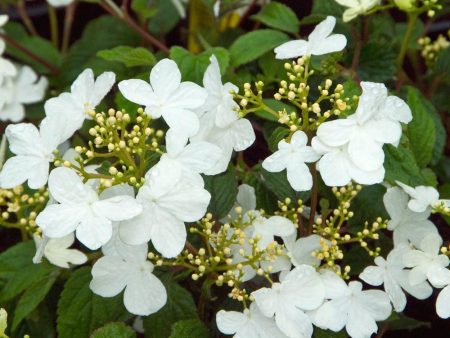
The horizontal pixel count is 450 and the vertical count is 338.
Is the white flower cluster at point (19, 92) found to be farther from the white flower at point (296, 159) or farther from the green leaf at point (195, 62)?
the white flower at point (296, 159)

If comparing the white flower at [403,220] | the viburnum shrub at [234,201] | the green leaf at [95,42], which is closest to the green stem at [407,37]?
the viburnum shrub at [234,201]

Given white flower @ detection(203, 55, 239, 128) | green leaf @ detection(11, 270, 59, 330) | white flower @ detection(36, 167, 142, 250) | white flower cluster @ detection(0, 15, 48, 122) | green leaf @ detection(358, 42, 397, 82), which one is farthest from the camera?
white flower cluster @ detection(0, 15, 48, 122)

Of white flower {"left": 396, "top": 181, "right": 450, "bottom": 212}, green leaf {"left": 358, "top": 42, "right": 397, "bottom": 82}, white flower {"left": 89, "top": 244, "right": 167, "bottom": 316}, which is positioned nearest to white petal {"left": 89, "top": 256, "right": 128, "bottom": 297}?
white flower {"left": 89, "top": 244, "right": 167, "bottom": 316}

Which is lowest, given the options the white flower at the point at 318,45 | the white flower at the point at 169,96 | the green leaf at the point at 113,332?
the green leaf at the point at 113,332

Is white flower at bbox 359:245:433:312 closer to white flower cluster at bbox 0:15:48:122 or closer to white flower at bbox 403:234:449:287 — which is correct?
white flower at bbox 403:234:449:287

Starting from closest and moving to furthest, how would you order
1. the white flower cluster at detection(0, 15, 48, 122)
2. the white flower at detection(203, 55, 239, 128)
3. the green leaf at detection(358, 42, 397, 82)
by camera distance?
the white flower at detection(203, 55, 239, 128) → the green leaf at detection(358, 42, 397, 82) → the white flower cluster at detection(0, 15, 48, 122)

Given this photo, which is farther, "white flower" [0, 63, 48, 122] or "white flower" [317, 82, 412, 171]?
"white flower" [0, 63, 48, 122]

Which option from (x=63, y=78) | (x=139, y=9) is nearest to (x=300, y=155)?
(x=139, y=9)
